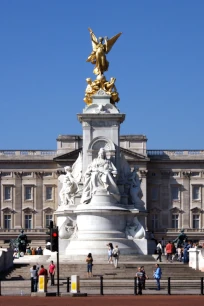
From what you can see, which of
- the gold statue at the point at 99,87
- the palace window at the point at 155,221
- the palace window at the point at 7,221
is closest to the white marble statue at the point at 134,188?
the gold statue at the point at 99,87

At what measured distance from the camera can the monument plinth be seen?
66125 millimetres

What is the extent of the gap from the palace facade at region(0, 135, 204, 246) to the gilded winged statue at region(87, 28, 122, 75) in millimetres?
63033

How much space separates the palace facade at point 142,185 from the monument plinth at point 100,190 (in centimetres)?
6435

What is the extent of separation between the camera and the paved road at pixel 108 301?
44625 millimetres

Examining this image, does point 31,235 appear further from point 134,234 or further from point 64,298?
point 64,298

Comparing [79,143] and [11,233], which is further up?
[79,143]

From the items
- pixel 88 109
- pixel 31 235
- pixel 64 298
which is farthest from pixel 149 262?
pixel 31 235

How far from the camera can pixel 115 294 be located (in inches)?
2005

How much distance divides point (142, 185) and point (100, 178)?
7037 centimetres

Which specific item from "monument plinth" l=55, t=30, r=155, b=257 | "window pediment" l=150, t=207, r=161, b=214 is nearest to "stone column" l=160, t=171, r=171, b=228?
"window pediment" l=150, t=207, r=161, b=214

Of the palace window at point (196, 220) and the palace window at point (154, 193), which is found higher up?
the palace window at point (154, 193)

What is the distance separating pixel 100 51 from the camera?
71.2 m

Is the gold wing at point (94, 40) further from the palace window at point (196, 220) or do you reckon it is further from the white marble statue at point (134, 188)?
the palace window at point (196, 220)

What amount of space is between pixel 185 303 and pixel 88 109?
1037 inches
